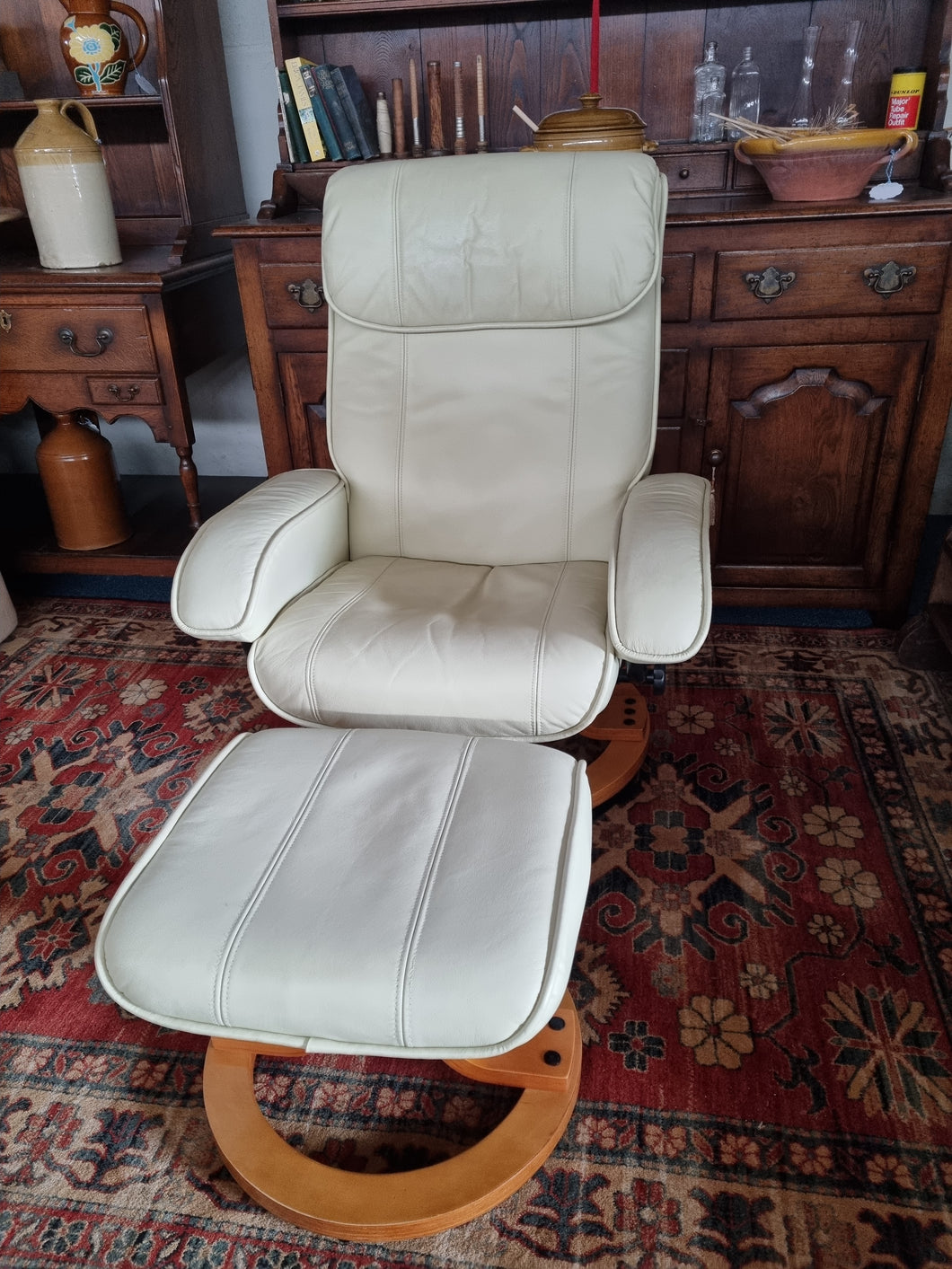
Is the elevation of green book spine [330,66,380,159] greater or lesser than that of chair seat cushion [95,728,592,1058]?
greater

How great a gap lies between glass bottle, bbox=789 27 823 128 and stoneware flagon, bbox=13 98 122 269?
1.44 meters

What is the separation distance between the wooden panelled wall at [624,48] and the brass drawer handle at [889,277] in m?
0.42

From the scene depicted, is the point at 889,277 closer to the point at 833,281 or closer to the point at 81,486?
the point at 833,281

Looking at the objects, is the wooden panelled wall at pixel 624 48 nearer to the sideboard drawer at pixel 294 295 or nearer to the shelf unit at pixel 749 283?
the shelf unit at pixel 749 283

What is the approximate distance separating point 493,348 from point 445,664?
578mm

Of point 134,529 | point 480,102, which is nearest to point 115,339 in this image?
point 134,529

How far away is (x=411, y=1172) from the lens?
93cm

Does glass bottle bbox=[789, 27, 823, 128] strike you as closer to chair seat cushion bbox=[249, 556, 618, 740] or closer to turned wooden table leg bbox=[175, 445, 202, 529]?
chair seat cushion bbox=[249, 556, 618, 740]

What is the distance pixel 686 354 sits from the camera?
1759mm

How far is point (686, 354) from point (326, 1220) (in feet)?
4.95

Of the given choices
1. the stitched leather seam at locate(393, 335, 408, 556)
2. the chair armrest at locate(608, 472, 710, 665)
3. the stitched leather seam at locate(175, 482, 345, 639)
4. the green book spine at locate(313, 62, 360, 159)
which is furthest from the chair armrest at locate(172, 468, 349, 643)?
the green book spine at locate(313, 62, 360, 159)

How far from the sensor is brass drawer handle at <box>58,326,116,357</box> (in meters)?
1.89

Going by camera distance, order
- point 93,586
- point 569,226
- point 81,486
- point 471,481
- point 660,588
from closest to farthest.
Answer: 1. point 660,588
2. point 569,226
3. point 471,481
4. point 81,486
5. point 93,586

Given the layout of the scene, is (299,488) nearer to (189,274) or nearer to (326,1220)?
(189,274)
